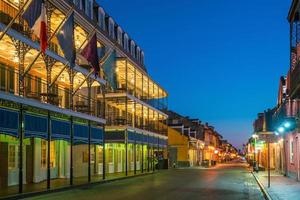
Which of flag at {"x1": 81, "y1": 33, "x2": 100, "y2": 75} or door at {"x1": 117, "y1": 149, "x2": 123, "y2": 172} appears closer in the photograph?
flag at {"x1": 81, "y1": 33, "x2": 100, "y2": 75}

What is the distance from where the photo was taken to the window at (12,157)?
29500 millimetres

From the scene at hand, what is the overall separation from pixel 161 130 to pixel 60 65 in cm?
3469

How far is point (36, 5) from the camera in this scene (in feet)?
82.2

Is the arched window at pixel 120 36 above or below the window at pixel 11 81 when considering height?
above

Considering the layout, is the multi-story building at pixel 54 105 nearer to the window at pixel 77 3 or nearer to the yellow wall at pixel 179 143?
the window at pixel 77 3

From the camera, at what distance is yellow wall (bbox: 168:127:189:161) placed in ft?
262

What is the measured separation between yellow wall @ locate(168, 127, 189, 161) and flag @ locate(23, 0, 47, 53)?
55617mm

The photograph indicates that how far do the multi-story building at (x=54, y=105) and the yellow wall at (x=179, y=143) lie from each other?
2658 centimetres

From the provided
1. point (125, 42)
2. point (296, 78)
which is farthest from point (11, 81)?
point (125, 42)

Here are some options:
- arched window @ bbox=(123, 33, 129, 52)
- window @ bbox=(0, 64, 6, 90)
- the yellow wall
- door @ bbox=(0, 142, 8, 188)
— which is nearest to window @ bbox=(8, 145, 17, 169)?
door @ bbox=(0, 142, 8, 188)

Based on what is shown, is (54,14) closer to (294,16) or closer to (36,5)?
(36,5)

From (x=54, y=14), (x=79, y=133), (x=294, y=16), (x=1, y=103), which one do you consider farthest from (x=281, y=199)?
(x=54, y=14)

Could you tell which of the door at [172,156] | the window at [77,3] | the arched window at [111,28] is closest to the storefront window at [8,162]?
the window at [77,3]

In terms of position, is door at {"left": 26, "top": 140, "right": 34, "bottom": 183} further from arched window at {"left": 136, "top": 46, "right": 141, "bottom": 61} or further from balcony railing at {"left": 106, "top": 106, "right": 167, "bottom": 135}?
arched window at {"left": 136, "top": 46, "right": 141, "bottom": 61}
